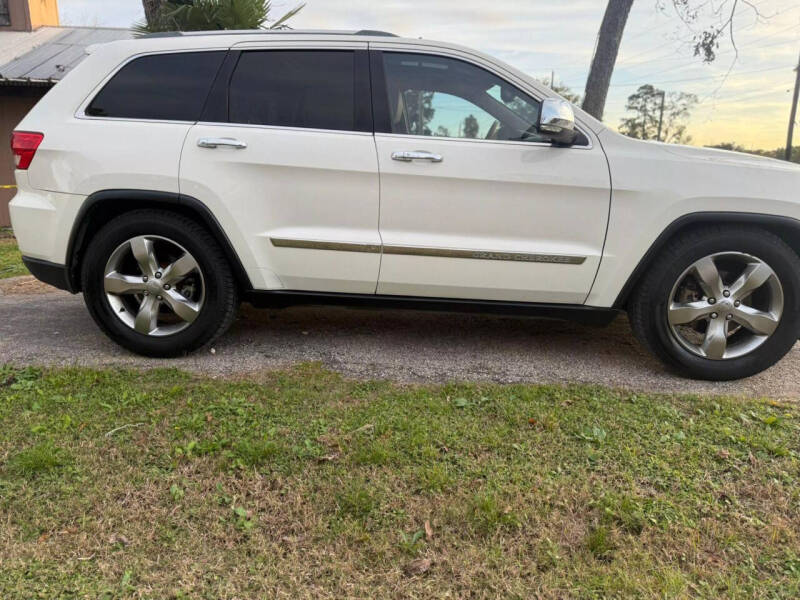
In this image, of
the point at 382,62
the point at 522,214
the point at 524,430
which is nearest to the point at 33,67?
the point at 382,62

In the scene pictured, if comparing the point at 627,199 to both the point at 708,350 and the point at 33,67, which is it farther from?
the point at 33,67

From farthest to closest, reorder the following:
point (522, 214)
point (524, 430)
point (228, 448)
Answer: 1. point (522, 214)
2. point (524, 430)
3. point (228, 448)

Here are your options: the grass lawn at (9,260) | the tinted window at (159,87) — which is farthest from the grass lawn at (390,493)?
the grass lawn at (9,260)

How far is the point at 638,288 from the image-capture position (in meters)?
3.66

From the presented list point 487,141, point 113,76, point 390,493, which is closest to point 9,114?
point 113,76

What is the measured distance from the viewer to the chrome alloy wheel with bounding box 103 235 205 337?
370 centimetres

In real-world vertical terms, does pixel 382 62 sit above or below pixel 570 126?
above

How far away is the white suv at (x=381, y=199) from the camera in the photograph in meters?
3.51

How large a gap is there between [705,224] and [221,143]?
2.90m

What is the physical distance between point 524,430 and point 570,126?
5.46ft

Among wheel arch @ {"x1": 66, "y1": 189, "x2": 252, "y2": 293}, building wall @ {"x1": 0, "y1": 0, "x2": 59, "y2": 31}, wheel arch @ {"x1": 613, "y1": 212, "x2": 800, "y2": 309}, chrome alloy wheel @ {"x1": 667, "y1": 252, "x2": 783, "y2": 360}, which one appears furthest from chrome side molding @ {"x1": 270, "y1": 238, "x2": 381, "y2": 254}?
building wall @ {"x1": 0, "y1": 0, "x2": 59, "y2": 31}

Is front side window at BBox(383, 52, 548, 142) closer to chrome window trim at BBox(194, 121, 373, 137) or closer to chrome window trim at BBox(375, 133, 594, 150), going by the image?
chrome window trim at BBox(375, 133, 594, 150)

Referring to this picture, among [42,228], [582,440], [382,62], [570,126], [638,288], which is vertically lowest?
[582,440]

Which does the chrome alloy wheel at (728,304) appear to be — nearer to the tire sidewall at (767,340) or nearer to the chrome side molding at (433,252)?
the tire sidewall at (767,340)
